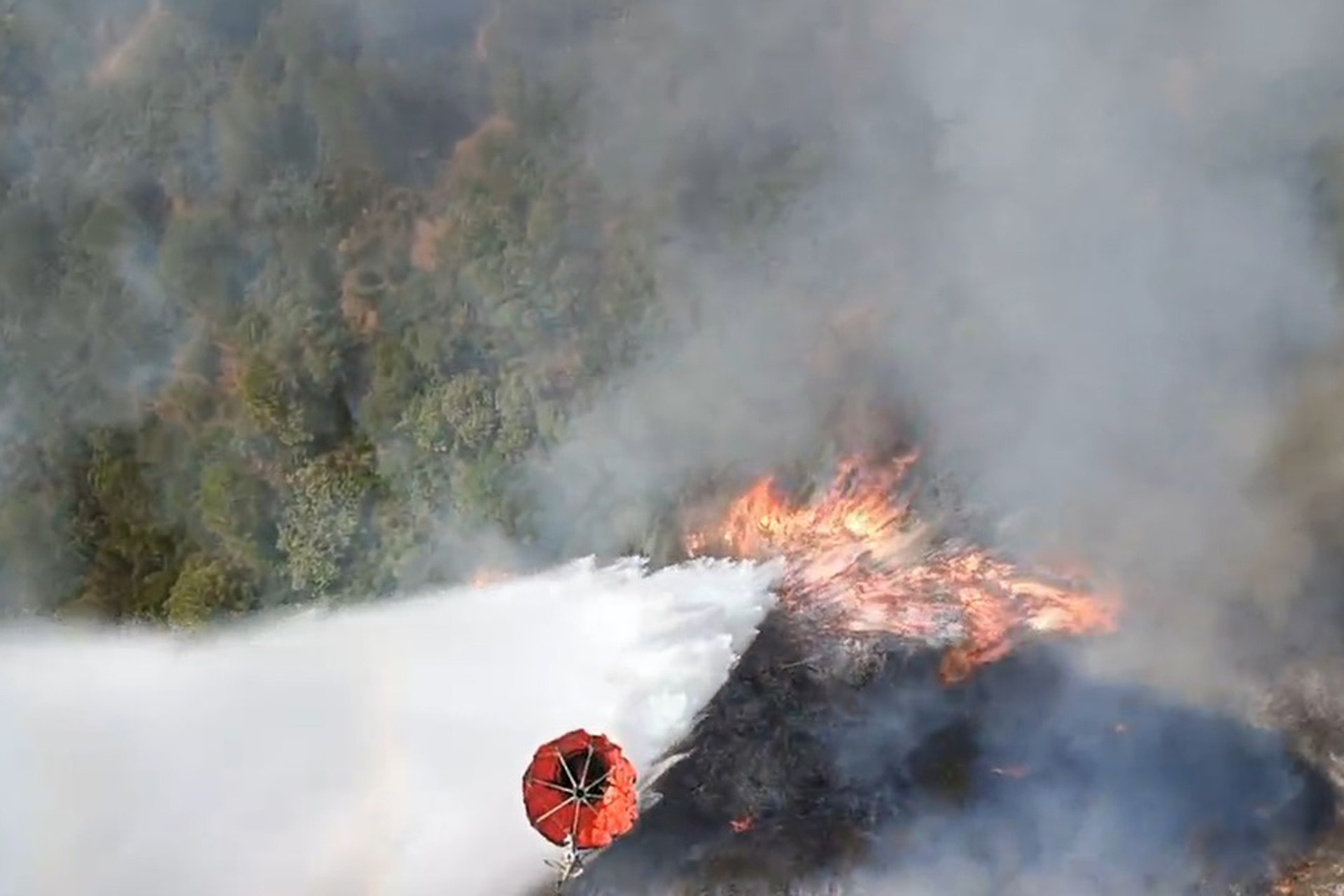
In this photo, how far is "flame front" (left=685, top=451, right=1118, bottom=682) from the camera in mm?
11852

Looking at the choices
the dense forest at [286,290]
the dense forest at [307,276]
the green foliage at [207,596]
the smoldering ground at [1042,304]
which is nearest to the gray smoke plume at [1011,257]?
the smoldering ground at [1042,304]

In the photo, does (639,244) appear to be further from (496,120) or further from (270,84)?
(270,84)

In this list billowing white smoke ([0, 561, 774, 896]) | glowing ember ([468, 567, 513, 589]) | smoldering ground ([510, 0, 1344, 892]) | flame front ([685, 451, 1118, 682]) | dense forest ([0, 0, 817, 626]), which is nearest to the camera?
smoldering ground ([510, 0, 1344, 892])

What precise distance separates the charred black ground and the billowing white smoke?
74 centimetres

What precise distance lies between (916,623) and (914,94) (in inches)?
221

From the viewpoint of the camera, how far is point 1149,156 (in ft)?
38.8

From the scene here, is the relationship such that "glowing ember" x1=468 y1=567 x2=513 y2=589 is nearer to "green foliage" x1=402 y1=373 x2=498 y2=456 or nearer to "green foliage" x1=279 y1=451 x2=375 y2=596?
"green foliage" x1=402 y1=373 x2=498 y2=456

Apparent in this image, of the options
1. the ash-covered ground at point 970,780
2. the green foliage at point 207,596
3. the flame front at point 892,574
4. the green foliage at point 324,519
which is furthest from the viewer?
the green foliage at point 207,596

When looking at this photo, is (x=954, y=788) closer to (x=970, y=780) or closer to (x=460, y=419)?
(x=970, y=780)

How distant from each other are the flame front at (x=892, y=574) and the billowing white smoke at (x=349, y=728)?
0.43 metres

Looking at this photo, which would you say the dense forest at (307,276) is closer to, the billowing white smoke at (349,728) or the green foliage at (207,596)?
the green foliage at (207,596)

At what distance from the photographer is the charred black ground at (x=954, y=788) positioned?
36.3 feet

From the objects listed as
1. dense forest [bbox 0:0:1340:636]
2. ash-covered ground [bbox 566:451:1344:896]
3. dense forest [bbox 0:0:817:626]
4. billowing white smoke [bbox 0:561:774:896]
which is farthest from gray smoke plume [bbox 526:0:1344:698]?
billowing white smoke [bbox 0:561:774:896]

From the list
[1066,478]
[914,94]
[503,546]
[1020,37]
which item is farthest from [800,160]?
[503,546]
